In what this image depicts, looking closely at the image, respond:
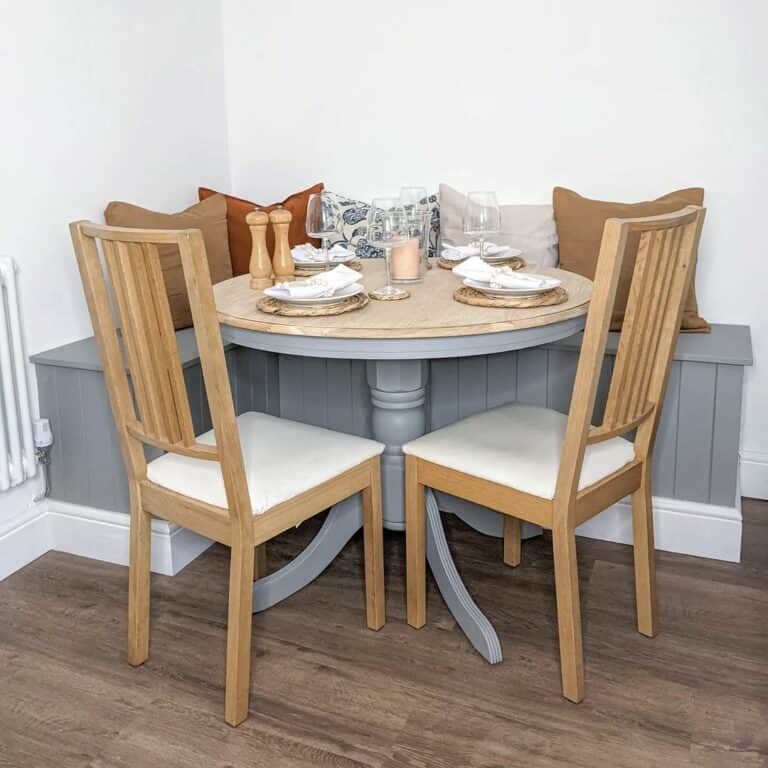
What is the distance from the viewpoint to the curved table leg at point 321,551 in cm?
223

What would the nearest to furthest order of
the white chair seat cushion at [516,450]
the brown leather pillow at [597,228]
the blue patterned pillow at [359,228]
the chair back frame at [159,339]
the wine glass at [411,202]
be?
the chair back frame at [159,339] < the white chair seat cushion at [516,450] < the wine glass at [411,202] < the brown leather pillow at [597,228] < the blue patterned pillow at [359,228]

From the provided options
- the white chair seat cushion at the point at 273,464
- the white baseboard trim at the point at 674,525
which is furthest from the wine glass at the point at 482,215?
the white baseboard trim at the point at 674,525

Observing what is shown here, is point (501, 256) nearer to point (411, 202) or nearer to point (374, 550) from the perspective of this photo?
point (411, 202)

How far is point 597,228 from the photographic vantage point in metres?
2.71

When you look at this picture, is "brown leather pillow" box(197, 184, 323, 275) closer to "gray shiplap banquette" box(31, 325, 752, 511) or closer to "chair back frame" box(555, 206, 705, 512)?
"gray shiplap banquette" box(31, 325, 752, 511)

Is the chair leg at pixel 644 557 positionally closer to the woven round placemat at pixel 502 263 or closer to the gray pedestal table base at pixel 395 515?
Answer: the gray pedestal table base at pixel 395 515

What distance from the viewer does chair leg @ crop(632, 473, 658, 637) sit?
2.05 m

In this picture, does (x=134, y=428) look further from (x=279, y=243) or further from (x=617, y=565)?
(x=617, y=565)

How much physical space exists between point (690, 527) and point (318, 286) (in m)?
1.28

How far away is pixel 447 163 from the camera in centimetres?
302

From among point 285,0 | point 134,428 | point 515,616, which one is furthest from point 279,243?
point 285,0

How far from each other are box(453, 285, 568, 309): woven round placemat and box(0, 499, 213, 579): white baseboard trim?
1.04 metres

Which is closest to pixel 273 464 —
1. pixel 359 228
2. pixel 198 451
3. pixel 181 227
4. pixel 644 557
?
pixel 198 451

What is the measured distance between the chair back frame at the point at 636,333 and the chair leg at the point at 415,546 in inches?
15.2
